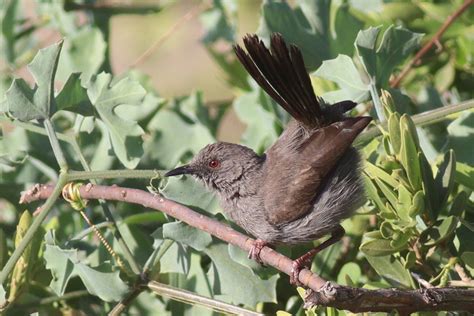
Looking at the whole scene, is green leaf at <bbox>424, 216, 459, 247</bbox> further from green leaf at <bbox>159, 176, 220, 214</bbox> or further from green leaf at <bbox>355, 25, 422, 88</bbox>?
green leaf at <bbox>159, 176, 220, 214</bbox>

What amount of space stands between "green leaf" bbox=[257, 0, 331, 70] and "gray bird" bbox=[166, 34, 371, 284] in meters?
0.18

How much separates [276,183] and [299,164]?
0.14m

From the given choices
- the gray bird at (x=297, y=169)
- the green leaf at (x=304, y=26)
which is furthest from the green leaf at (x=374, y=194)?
the green leaf at (x=304, y=26)

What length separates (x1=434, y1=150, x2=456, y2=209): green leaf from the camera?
2549mm

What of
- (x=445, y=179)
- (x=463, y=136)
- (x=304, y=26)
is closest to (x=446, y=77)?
(x=304, y=26)

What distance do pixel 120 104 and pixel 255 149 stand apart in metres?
0.95

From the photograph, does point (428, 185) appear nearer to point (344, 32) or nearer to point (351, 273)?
point (351, 273)

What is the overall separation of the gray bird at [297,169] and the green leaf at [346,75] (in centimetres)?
8

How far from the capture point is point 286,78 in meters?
3.03

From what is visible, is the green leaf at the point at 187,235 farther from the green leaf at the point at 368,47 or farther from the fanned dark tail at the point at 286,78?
the green leaf at the point at 368,47

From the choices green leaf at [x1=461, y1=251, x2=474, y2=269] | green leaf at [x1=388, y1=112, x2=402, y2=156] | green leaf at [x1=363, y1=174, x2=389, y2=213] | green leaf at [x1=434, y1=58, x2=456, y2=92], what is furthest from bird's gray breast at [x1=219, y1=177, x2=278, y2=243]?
green leaf at [x1=434, y1=58, x2=456, y2=92]

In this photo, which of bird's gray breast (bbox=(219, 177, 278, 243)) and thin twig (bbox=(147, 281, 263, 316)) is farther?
bird's gray breast (bbox=(219, 177, 278, 243))

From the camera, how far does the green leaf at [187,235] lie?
2.70 metres

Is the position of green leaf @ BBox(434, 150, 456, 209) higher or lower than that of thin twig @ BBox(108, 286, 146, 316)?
higher
